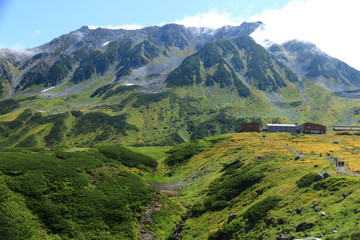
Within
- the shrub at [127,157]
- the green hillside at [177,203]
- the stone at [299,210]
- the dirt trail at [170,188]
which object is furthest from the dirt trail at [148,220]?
the shrub at [127,157]

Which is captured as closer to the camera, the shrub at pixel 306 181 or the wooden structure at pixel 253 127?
the shrub at pixel 306 181

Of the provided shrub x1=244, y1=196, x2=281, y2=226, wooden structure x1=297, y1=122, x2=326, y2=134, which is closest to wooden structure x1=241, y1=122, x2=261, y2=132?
wooden structure x1=297, y1=122, x2=326, y2=134

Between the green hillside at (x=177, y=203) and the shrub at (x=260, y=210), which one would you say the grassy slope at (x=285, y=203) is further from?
the shrub at (x=260, y=210)

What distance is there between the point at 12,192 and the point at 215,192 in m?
43.1

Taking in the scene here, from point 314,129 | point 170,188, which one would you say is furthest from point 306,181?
point 314,129

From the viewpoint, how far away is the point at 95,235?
156ft

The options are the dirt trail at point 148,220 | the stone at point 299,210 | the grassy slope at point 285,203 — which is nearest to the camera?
the grassy slope at point 285,203

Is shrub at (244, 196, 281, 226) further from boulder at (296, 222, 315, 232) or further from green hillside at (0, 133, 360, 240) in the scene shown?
boulder at (296, 222, 315, 232)

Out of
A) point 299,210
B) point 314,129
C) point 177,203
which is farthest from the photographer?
point 314,129

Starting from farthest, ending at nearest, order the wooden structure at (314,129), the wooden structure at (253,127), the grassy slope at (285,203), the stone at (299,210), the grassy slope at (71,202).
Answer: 1. the wooden structure at (253,127)
2. the wooden structure at (314,129)
3. the grassy slope at (71,202)
4. the stone at (299,210)
5. the grassy slope at (285,203)

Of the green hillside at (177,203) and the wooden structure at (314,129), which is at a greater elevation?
the green hillside at (177,203)

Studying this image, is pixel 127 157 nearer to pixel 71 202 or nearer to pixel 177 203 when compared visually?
pixel 177 203

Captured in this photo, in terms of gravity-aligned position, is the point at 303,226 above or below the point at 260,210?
above

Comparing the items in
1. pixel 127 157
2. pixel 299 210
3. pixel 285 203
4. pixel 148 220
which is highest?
pixel 299 210
